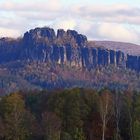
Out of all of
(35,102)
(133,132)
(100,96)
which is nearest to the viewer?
(133,132)

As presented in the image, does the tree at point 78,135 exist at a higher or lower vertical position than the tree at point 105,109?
lower

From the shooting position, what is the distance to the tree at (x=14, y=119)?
94.8 m

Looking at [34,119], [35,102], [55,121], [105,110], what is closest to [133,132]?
[105,110]

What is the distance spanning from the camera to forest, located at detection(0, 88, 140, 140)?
309 feet

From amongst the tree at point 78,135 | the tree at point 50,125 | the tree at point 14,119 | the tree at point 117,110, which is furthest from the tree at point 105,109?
the tree at point 14,119

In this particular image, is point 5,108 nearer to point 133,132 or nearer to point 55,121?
point 55,121

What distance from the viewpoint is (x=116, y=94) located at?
10875cm

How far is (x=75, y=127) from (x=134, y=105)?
1135 cm

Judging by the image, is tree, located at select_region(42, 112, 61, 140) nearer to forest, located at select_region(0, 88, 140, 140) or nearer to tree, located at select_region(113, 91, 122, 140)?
forest, located at select_region(0, 88, 140, 140)

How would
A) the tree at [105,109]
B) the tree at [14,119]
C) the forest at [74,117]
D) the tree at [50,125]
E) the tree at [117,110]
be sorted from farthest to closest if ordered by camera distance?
the tree at [14,119]
the tree at [117,110]
the forest at [74,117]
the tree at [105,109]
the tree at [50,125]

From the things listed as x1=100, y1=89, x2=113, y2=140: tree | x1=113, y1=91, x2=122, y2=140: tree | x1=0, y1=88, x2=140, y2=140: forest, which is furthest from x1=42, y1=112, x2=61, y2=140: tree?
x1=113, y1=91, x2=122, y2=140: tree

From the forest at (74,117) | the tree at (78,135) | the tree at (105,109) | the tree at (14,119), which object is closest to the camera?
the tree at (78,135)

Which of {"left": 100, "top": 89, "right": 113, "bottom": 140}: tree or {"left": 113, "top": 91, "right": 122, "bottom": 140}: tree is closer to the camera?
{"left": 100, "top": 89, "right": 113, "bottom": 140}: tree

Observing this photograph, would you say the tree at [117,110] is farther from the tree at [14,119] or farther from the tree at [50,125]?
the tree at [14,119]
